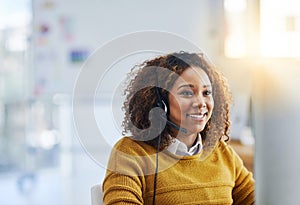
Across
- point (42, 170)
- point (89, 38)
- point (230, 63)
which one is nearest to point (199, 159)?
point (230, 63)

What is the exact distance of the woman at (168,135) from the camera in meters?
0.63

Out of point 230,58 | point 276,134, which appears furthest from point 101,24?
point 276,134

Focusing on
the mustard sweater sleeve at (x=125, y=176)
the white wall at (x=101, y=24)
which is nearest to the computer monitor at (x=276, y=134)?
the white wall at (x=101, y=24)

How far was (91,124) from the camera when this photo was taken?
2.16 ft

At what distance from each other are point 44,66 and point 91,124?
0.79m

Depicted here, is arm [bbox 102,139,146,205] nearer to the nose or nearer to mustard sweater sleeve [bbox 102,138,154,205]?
mustard sweater sleeve [bbox 102,138,154,205]

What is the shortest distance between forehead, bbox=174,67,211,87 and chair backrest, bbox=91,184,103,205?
20cm

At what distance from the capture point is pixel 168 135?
65 centimetres

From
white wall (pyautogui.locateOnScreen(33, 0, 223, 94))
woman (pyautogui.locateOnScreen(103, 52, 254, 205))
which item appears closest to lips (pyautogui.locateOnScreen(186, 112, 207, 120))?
woman (pyautogui.locateOnScreen(103, 52, 254, 205))

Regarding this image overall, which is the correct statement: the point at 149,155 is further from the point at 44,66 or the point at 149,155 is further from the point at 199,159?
the point at 44,66

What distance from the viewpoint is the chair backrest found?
26.0 inches

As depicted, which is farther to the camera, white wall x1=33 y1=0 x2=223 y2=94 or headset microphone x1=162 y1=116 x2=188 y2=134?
white wall x1=33 y1=0 x2=223 y2=94

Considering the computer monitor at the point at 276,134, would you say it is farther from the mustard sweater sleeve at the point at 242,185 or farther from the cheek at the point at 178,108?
the cheek at the point at 178,108

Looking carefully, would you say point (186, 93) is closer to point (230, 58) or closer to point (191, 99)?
point (191, 99)
